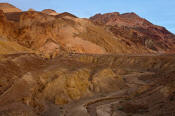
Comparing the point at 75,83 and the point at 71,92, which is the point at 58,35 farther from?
the point at 71,92

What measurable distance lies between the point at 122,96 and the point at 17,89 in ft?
41.0

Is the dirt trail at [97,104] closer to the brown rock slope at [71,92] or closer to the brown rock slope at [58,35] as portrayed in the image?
the brown rock slope at [71,92]

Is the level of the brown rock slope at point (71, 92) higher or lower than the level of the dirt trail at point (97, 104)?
higher

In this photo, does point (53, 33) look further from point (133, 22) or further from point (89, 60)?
point (133, 22)

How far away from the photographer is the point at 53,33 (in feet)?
176

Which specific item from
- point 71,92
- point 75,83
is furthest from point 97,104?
point 75,83

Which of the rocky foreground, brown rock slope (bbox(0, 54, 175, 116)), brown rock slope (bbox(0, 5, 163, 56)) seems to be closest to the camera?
brown rock slope (bbox(0, 54, 175, 116))

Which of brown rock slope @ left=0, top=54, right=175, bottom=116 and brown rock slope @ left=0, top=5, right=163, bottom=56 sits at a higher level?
brown rock slope @ left=0, top=5, right=163, bottom=56

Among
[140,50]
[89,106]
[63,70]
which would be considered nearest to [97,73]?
[63,70]

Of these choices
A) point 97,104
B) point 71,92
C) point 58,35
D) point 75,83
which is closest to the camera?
point 97,104

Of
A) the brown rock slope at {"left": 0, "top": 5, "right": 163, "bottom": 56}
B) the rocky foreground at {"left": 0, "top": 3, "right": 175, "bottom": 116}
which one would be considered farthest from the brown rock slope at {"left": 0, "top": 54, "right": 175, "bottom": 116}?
the brown rock slope at {"left": 0, "top": 5, "right": 163, "bottom": 56}

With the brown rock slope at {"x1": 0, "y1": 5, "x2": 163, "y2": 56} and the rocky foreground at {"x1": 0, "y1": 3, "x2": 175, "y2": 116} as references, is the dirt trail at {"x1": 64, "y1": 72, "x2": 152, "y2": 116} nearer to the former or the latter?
the rocky foreground at {"x1": 0, "y1": 3, "x2": 175, "y2": 116}

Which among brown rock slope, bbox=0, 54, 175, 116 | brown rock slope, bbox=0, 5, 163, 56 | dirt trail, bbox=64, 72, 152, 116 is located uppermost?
brown rock slope, bbox=0, 5, 163, 56

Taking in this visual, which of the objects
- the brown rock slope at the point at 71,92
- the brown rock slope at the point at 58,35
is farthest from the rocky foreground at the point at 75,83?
the brown rock slope at the point at 58,35
